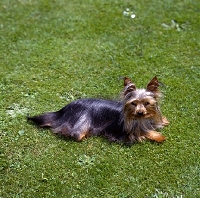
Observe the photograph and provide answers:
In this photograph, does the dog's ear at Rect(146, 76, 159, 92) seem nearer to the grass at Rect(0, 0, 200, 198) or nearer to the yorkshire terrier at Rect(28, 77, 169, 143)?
the yorkshire terrier at Rect(28, 77, 169, 143)

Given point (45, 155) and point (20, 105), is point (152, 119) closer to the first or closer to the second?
point (45, 155)

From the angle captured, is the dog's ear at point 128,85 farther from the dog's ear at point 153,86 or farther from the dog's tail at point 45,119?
the dog's tail at point 45,119

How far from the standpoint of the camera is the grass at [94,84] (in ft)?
15.3

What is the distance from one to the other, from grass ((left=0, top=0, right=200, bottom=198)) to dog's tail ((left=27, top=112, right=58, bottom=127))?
134 mm

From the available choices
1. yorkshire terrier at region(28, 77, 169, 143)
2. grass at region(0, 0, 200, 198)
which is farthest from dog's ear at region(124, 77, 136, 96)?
grass at region(0, 0, 200, 198)

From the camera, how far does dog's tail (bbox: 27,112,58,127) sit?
5.43 metres

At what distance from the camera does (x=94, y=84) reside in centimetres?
659

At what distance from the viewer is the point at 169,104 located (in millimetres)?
6008

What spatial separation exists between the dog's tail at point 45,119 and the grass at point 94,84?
5.3 inches

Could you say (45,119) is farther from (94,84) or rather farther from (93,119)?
(94,84)

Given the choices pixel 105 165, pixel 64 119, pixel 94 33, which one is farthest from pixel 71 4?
pixel 105 165

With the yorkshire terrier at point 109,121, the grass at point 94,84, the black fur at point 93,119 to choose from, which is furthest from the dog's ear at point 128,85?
the grass at point 94,84

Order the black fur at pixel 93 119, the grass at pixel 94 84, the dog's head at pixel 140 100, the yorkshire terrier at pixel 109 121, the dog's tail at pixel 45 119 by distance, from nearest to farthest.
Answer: the grass at pixel 94 84 < the dog's head at pixel 140 100 < the yorkshire terrier at pixel 109 121 < the black fur at pixel 93 119 < the dog's tail at pixel 45 119

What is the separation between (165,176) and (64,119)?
1.69 m
